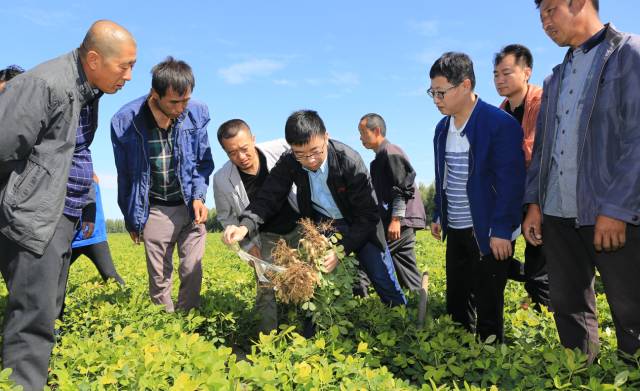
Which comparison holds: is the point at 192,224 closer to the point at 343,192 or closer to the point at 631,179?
the point at 343,192

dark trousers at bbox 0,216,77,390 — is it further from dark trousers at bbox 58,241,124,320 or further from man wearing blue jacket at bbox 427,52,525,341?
man wearing blue jacket at bbox 427,52,525,341

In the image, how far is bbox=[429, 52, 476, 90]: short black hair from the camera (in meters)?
3.71

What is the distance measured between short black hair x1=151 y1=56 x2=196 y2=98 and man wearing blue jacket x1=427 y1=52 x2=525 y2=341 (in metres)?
2.18

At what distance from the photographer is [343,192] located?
13.9ft

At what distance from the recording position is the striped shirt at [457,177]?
3881 millimetres

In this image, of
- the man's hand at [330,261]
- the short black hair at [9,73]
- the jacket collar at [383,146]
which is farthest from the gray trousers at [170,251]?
the jacket collar at [383,146]

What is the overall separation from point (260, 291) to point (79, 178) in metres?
1.91

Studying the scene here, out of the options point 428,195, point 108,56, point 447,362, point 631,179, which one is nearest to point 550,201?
point 631,179

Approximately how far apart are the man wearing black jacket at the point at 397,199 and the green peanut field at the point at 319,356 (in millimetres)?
1039

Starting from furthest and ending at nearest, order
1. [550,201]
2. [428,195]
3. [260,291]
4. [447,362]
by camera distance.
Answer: [428,195] < [260,291] < [447,362] < [550,201]

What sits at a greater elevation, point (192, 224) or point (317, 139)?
point (317, 139)

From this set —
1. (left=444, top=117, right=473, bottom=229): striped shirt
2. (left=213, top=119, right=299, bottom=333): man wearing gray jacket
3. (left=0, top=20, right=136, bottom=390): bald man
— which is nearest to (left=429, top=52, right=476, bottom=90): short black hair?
(left=444, top=117, right=473, bottom=229): striped shirt

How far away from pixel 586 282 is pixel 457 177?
1.21 metres

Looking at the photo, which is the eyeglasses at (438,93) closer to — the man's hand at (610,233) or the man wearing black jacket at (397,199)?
the man's hand at (610,233)
